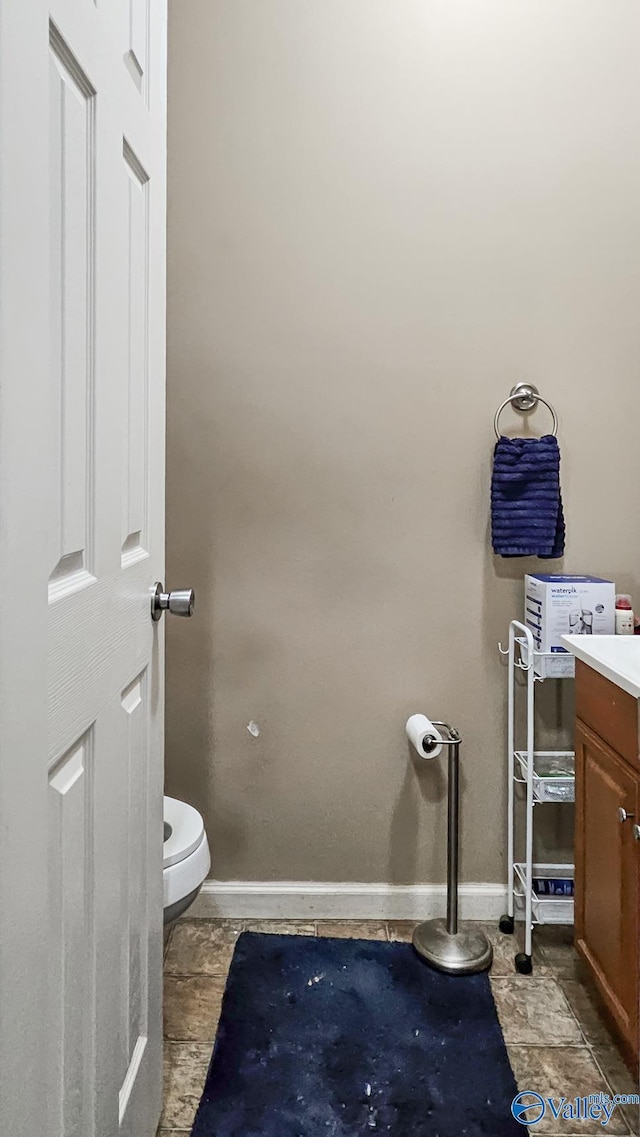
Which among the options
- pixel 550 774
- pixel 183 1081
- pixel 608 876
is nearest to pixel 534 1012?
pixel 608 876

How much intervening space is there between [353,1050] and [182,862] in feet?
1.82

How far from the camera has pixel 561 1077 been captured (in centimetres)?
151

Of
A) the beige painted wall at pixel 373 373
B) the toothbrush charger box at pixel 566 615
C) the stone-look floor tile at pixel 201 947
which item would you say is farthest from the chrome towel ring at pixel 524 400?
the stone-look floor tile at pixel 201 947

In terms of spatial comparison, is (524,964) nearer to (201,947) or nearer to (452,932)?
(452,932)

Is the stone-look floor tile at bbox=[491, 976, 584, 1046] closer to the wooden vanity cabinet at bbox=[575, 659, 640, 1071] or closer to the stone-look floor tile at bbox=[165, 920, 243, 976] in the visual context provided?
the wooden vanity cabinet at bbox=[575, 659, 640, 1071]

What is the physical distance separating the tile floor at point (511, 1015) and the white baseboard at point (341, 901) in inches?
1.1

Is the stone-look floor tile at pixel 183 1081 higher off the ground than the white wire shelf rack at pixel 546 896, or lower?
lower

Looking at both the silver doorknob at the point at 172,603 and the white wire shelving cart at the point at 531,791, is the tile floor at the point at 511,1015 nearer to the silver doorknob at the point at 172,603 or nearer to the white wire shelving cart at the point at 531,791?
the white wire shelving cart at the point at 531,791

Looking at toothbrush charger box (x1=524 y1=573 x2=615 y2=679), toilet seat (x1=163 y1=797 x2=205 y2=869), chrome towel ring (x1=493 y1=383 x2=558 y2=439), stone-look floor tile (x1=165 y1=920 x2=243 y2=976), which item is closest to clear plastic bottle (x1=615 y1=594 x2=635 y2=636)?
toothbrush charger box (x1=524 y1=573 x2=615 y2=679)

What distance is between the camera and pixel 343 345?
6.72ft

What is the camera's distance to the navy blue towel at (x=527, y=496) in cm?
194

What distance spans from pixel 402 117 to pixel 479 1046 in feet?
7.26

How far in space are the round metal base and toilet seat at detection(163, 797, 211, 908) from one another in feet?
2.26

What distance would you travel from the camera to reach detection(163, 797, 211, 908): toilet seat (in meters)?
1.45
